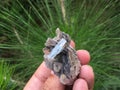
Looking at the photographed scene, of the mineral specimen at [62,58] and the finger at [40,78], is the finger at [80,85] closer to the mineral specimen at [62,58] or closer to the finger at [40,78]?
the mineral specimen at [62,58]

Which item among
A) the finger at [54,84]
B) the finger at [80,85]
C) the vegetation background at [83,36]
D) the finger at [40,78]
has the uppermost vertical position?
the vegetation background at [83,36]

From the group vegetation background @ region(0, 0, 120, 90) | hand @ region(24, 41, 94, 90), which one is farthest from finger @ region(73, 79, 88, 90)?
vegetation background @ region(0, 0, 120, 90)

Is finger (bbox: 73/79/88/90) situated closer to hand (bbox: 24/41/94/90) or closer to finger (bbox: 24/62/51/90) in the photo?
hand (bbox: 24/41/94/90)

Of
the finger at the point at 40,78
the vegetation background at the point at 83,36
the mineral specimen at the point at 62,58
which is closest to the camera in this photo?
the mineral specimen at the point at 62,58

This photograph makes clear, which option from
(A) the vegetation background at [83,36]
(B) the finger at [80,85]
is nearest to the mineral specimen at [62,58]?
(B) the finger at [80,85]

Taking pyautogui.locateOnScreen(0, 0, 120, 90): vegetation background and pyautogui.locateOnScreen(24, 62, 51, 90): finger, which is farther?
pyautogui.locateOnScreen(0, 0, 120, 90): vegetation background

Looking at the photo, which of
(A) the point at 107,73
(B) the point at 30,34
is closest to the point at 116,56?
(A) the point at 107,73

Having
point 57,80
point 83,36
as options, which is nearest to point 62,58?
point 57,80

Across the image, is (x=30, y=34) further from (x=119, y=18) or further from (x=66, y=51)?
Result: (x=66, y=51)
